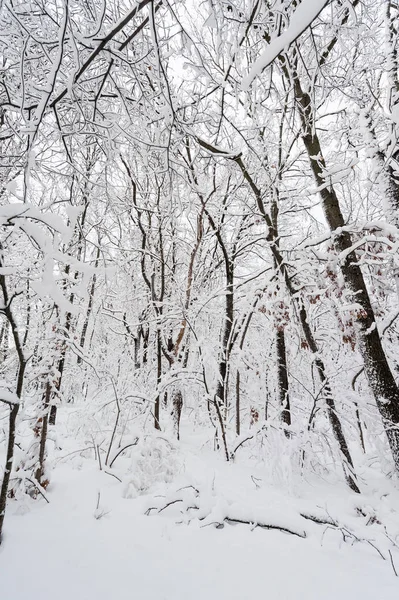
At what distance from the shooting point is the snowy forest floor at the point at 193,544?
173 cm

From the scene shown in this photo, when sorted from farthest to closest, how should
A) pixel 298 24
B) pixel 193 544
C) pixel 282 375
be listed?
1. pixel 282 375
2. pixel 193 544
3. pixel 298 24

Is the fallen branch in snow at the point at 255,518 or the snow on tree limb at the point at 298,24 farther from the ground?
the snow on tree limb at the point at 298,24

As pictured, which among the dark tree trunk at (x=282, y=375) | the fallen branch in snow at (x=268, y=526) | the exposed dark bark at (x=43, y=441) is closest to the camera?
the fallen branch in snow at (x=268, y=526)

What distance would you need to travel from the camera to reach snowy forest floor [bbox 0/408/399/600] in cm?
173

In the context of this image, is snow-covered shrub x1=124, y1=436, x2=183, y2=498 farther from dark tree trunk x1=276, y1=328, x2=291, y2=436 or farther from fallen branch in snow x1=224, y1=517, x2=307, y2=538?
dark tree trunk x1=276, y1=328, x2=291, y2=436

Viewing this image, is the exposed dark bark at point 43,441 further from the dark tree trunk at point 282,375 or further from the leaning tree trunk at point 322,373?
the dark tree trunk at point 282,375

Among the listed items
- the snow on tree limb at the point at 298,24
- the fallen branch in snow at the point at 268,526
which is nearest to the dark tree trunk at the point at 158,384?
the fallen branch in snow at the point at 268,526

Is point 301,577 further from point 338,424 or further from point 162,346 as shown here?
point 162,346

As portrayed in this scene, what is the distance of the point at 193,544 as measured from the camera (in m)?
2.15

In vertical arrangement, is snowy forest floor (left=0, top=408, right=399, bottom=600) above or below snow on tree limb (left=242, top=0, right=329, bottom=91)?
below

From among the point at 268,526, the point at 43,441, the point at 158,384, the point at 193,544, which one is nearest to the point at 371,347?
the point at 268,526

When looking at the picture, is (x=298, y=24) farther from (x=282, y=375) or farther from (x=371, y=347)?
(x=282, y=375)

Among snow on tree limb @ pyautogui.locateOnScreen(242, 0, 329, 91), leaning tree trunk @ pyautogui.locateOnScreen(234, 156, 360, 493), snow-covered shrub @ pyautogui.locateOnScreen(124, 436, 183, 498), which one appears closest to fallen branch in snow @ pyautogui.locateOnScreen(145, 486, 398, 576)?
snow-covered shrub @ pyautogui.locateOnScreen(124, 436, 183, 498)

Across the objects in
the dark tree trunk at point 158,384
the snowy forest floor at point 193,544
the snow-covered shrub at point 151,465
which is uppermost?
the dark tree trunk at point 158,384
